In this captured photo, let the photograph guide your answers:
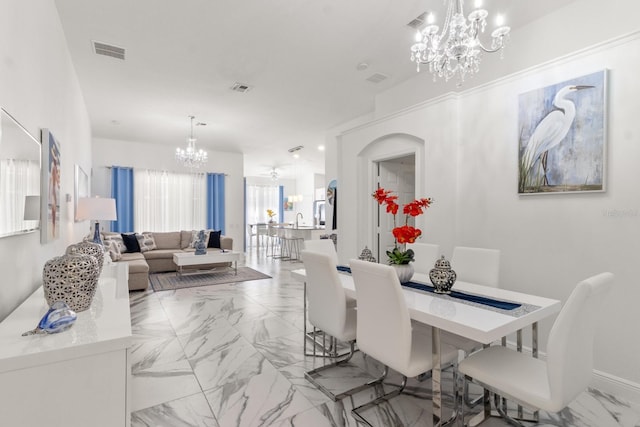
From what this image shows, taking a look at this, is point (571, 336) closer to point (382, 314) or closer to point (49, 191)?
point (382, 314)

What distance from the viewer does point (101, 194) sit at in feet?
25.0

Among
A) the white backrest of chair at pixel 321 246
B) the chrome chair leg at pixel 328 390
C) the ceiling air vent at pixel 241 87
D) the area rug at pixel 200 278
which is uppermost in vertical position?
the ceiling air vent at pixel 241 87

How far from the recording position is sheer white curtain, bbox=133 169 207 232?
8.08 metres

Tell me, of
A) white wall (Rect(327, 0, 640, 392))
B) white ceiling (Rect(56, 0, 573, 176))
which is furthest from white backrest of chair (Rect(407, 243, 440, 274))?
white ceiling (Rect(56, 0, 573, 176))

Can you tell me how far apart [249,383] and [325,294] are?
887 millimetres

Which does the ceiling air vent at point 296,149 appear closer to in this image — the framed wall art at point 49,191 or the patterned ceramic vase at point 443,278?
the framed wall art at point 49,191

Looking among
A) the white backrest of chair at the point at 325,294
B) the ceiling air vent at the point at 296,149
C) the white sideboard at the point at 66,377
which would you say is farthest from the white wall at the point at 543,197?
the ceiling air vent at the point at 296,149

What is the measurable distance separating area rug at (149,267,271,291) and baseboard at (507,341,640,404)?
16.2 feet

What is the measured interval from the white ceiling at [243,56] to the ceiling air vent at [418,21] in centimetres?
6

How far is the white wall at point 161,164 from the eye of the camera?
300 inches

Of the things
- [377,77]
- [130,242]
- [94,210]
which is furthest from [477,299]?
[130,242]

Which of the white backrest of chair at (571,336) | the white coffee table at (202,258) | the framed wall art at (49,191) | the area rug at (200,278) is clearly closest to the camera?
the white backrest of chair at (571,336)

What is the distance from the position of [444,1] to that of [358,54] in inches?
45.1

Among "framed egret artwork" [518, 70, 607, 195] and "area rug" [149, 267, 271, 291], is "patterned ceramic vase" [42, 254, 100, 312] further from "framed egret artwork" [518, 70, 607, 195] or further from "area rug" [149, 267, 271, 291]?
"area rug" [149, 267, 271, 291]
